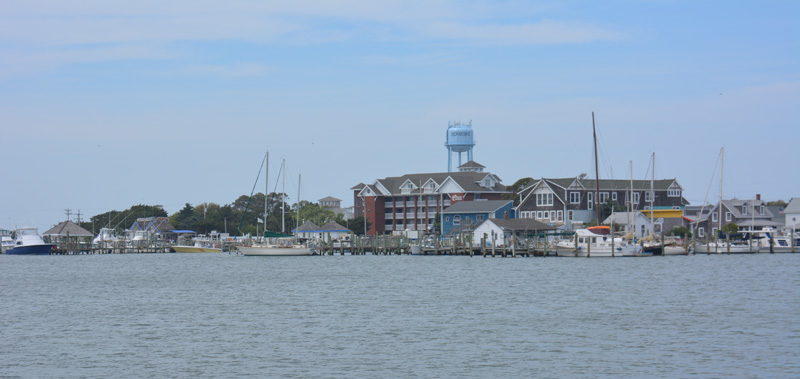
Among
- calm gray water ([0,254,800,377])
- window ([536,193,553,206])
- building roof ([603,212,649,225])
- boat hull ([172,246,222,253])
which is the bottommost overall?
calm gray water ([0,254,800,377])

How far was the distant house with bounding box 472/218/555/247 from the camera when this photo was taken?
362ft

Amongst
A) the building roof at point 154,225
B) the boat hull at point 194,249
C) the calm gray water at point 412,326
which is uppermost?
the building roof at point 154,225

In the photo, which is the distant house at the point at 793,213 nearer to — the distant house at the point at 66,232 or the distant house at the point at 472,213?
the distant house at the point at 472,213

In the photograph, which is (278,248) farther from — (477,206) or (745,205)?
(745,205)

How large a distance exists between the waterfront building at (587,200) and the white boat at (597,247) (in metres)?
27.7

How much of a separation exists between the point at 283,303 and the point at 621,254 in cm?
5223

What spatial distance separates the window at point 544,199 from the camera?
5123 inches

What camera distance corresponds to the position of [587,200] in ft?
428

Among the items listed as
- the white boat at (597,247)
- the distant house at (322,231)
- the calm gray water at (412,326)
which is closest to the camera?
the calm gray water at (412,326)

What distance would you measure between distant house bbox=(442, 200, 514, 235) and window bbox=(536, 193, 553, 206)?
344 centimetres

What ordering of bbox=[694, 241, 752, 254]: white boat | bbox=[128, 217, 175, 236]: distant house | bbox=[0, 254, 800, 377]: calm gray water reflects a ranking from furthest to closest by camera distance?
bbox=[128, 217, 175, 236]: distant house < bbox=[694, 241, 752, 254]: white boat < bbox=[0, 254, 800, 377]: calm gray water

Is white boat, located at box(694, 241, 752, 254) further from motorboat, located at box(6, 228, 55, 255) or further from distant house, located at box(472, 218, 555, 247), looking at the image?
motorboat, located at box(6, 228, 55, 255)

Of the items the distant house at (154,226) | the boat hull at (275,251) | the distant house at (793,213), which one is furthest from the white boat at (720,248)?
the distant house at (154,226)

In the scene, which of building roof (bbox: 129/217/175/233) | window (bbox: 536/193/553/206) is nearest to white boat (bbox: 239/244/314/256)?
window (bbox: 536/193/553/206)
